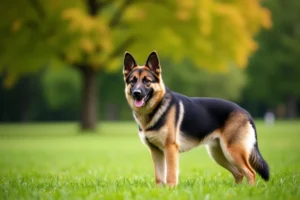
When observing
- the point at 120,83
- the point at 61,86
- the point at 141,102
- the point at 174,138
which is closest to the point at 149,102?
the point at 141,102

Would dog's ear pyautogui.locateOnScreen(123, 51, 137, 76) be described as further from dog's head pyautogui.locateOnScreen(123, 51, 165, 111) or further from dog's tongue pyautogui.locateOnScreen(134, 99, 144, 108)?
dog's tongue pyautogui.locateOnScreen(134, 99, 144, 108)

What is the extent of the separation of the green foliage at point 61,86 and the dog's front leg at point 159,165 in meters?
40.0

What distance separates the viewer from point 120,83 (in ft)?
158

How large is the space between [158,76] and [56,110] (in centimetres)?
4767

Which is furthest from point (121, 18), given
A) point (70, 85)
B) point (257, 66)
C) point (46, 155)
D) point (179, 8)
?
point (257, 66)

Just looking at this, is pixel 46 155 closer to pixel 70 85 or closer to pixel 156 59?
pixel 156 59

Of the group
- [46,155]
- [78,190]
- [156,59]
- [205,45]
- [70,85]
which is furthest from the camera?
[70,85]

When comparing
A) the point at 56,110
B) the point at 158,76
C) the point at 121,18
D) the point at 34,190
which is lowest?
the point at 56,110

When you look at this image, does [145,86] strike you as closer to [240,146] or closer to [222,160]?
[240,146]

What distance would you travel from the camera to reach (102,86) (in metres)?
49.6

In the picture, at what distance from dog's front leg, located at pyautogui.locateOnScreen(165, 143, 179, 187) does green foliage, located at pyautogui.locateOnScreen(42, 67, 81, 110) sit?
133 feet

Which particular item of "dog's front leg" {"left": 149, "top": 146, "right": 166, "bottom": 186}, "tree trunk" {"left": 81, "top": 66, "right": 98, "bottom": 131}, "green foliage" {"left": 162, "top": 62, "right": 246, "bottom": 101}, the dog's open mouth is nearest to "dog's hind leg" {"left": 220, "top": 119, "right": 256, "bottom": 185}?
"dog's front leg" {"left": 149, "top": 146, "right": 166, "bottom": 186}

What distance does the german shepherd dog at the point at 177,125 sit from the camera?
6.49 m

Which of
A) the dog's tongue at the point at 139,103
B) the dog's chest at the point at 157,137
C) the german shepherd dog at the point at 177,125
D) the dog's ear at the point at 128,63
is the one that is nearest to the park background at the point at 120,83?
the german shepherd dog at the point at 177,125
